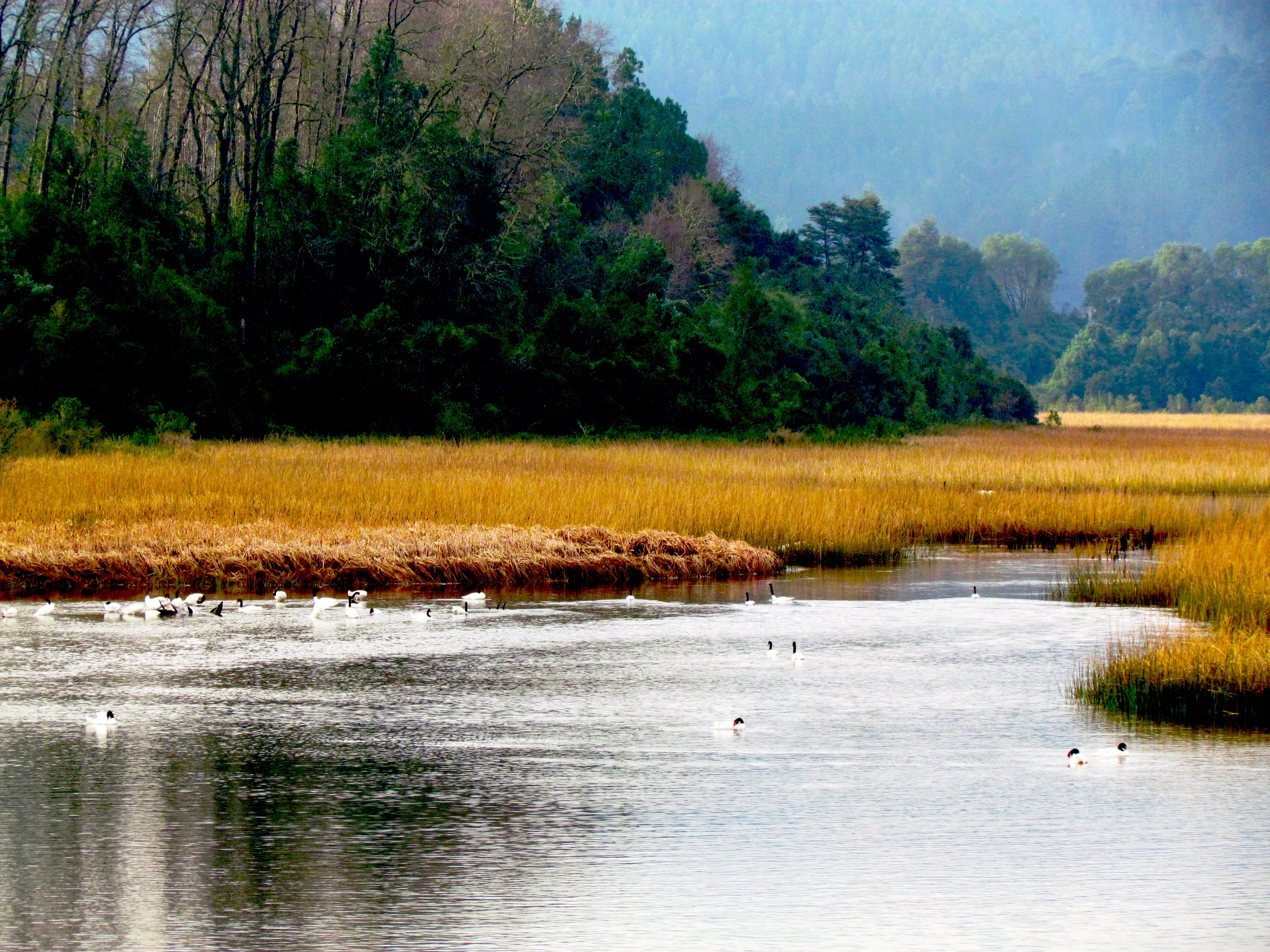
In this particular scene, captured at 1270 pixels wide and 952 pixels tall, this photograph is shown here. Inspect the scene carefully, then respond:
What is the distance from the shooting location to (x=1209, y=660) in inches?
456

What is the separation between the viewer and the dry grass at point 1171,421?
2842 inches

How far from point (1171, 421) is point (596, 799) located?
270 feet

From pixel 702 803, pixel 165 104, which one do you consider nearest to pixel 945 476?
pixel 702 803

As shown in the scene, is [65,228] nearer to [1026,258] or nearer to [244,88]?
[244,88]

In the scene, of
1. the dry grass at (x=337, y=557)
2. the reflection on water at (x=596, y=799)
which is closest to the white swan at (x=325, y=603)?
the reflection on water at (x=596, y=799)

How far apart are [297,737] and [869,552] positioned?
12.5m

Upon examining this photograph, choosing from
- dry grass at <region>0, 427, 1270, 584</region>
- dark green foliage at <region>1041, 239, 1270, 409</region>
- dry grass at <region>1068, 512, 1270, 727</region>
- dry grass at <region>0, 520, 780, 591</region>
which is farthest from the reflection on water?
dark green foliage at <region>1041, 239, 1270, 409</region>

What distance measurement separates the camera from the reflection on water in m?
6.88

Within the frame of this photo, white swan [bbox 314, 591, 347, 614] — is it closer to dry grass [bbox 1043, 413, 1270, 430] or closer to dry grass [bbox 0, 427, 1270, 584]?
dry grass [bbox 0, 427, 1270, 584]

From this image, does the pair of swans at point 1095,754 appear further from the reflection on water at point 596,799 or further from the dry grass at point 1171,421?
the dry grass at point 1171,421

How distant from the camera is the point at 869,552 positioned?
21.5 metres

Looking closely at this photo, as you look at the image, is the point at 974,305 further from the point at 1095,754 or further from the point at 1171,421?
the point at 1095,754

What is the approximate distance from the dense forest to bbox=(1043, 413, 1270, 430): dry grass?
23239 mm

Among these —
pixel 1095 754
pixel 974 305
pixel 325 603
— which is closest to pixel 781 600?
pixel 325 603
